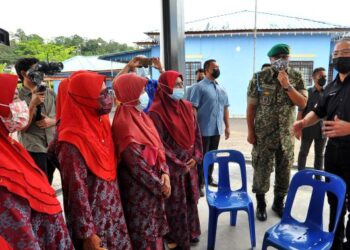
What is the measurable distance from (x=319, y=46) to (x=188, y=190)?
30.3 ft

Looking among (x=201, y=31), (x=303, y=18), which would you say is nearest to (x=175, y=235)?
(x=201, y=31)

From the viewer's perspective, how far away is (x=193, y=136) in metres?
2.31

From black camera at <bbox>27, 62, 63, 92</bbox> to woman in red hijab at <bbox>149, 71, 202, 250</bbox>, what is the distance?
30.7 inches

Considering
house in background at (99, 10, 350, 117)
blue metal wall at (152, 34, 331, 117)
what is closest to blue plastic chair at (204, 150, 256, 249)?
house in background at (99, 10, 350, 117)

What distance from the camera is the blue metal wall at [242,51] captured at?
9727mm

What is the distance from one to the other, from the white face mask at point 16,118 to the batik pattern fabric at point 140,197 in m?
0.61

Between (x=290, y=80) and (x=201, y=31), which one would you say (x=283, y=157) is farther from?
(x=201, y=31)

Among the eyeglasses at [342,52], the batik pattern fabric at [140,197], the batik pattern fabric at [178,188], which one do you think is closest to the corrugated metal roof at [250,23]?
the eyeglasses at [342,52]

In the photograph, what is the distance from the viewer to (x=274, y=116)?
2.68 meters

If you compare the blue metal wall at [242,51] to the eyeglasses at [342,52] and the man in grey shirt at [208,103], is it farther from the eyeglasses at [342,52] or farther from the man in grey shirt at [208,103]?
the eyeglasses at [342,52]

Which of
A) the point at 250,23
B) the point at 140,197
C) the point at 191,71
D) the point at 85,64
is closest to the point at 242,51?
the point at 250,23

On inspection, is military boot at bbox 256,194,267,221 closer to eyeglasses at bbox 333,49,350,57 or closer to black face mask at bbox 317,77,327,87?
eyeglasses at bbox 333,49,350,57

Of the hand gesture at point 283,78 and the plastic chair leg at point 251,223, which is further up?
the hand gesture at point 283,78

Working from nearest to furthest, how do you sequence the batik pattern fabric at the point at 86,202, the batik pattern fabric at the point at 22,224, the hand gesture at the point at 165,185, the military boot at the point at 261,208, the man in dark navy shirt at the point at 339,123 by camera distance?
the batik pattern fabric at the point at 22,224 < the batik pattern fabric at the point at 86,202 < the hand gesture at the point at 165,185 < the man in dark navy shirt at the point at 339,123 < the military boot at the point at 261,208
